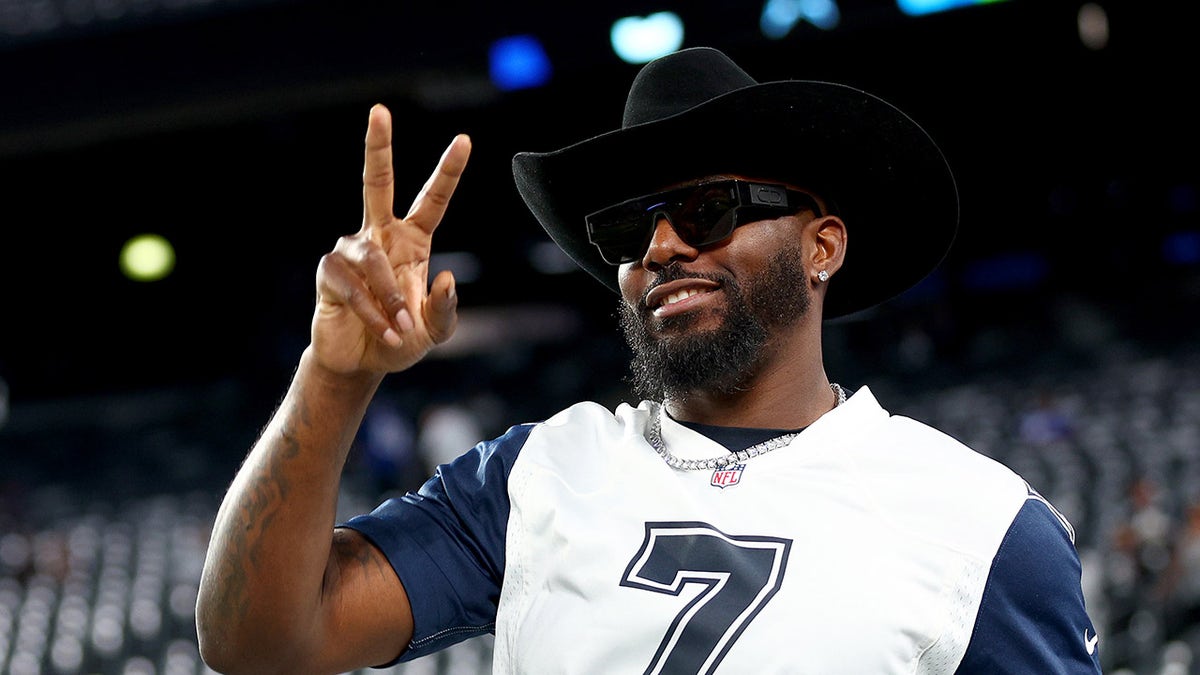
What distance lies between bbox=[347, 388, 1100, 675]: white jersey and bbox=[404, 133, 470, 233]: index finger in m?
0.38

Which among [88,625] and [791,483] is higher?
[791,483]

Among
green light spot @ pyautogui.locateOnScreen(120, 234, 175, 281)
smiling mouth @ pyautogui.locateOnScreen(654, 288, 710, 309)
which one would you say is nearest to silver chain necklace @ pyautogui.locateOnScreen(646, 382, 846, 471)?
smiling mouth @ pyautogui.locateOnScreen(654, 288, 710, 309)

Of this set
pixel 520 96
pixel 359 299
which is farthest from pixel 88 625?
pixel 359 299

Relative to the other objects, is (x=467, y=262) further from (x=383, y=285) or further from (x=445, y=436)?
(x=383, y=285)

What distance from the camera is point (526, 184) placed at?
1.91 metres

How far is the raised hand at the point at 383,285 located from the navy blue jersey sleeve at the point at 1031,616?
0.64m

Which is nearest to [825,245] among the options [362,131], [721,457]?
[721,457]

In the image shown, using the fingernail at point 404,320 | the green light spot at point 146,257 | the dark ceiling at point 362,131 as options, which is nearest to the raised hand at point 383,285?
the fingernail at point 404,320

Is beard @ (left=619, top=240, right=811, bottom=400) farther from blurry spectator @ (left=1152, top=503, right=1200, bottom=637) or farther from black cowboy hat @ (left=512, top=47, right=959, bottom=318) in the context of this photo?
blurry spectator @ (left=1152, top=503, right=1200, bottom=637)

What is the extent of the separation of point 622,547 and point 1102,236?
42.9 ft

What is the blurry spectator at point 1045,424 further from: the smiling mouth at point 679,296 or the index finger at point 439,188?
the index finger at point 439,188

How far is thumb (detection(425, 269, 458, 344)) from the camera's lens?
4.43ft

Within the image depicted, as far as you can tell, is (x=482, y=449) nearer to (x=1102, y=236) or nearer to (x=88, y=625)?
(x=88, y=625)

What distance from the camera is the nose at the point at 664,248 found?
1.67 m
